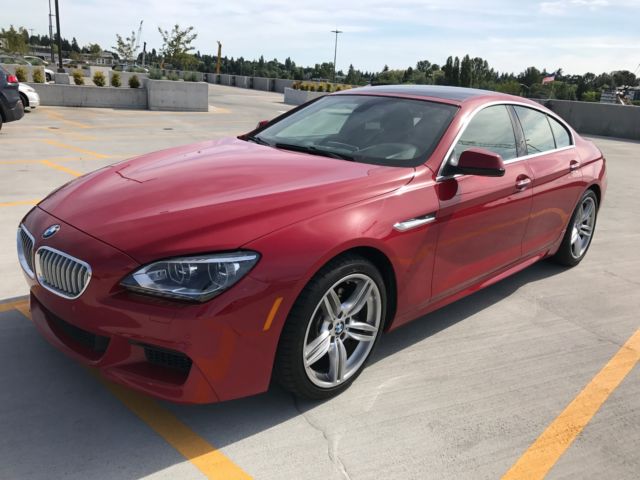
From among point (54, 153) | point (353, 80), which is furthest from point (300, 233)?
point (353, 80)

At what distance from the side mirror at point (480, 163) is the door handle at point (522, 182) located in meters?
0.71

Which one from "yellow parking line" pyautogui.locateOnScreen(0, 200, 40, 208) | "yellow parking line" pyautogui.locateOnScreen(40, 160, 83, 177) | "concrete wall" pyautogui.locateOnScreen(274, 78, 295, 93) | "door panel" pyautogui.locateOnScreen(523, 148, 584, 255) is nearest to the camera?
"door panel" pyautogui.locateOnScreen(523, 148, 584, 255)

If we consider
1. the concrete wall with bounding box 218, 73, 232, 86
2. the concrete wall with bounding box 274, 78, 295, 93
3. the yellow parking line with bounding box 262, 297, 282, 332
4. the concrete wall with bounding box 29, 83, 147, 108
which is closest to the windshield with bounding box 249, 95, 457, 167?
the yellow parking line with bounding box 262, 297, 282, 332

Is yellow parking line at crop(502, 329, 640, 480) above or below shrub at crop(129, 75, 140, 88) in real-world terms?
below

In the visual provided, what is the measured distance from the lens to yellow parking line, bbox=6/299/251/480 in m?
2.38

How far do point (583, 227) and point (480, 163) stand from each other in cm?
266

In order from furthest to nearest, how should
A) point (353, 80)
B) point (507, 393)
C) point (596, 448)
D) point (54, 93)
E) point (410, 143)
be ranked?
point (353, 80) < point (54, 93) < point (410, 143) < point (507, 393) < point (596, 448)

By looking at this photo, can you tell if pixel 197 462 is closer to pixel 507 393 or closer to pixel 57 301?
pixel 57 301

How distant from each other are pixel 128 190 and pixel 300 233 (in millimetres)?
1027

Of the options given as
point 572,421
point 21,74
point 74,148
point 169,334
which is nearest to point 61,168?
point 74,148

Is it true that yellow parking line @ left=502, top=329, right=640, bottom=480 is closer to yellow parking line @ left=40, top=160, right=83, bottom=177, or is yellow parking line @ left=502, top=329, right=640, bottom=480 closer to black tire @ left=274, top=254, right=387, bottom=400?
black tire @ left=274, top=254, right=387, bottom=400

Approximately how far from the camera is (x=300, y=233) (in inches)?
99.7

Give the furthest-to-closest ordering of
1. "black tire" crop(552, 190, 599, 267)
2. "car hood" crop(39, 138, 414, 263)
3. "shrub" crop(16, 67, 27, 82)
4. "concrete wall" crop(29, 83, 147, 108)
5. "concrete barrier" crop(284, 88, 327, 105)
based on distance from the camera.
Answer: "concrete barrier" crop(284, 88, 327, 105) → "concrete wall" crop(29, 83, 147, 108) → "shrub" crop(16, 67, 27, 82) → "black tire" crop(552, 190, 599, 267) → "car hood" crop(39, 138, 414, 263)

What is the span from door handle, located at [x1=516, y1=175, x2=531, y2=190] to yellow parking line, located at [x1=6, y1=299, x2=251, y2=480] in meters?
2.67
